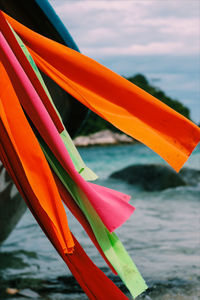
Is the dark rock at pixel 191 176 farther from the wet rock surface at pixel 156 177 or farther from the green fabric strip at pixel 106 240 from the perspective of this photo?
the green fabric strip at pixel 106 240

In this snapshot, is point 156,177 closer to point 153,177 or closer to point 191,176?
point 153,177

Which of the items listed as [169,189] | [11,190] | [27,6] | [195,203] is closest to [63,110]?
[11,190]

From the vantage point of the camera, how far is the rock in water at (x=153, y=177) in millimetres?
9859

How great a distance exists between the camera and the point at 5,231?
404cm

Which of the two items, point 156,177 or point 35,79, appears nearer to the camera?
point 35,79

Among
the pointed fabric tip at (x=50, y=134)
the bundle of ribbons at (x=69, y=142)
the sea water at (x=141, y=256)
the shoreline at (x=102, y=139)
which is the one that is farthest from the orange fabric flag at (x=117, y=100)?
the shoreline at (x=102, y=139)

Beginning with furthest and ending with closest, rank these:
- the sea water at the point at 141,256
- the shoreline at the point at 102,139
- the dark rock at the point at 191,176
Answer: the shoreline at the point at 102,139 < the dark rock at the point at 191,176 < the sea water at the point at 141,256

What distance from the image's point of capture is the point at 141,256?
4344mm

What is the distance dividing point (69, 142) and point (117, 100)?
27 centimetres

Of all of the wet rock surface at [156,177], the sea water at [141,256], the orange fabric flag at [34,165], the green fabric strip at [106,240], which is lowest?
the wet rock surface at [156,177]

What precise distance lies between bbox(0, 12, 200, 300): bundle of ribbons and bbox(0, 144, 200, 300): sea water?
136cm

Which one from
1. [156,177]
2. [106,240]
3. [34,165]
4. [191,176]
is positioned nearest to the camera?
[34,165]

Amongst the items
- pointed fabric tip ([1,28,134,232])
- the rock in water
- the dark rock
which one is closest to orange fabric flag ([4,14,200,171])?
pointed fabric tip ([1,28,134,232])

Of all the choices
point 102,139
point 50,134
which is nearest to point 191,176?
point 50,134
